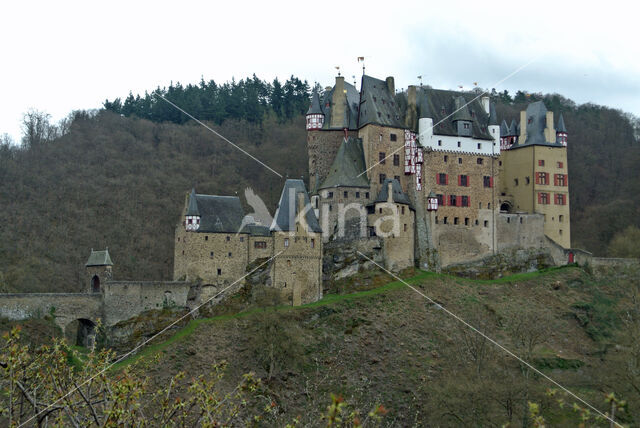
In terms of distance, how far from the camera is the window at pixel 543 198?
51812mm

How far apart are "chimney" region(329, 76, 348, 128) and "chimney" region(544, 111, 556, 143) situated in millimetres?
13742

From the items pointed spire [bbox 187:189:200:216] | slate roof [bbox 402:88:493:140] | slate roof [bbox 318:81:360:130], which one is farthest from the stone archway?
slate roof [bbox 402:88:493:140]

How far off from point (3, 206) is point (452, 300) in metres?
35.0

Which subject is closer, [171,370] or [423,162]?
[171,370]

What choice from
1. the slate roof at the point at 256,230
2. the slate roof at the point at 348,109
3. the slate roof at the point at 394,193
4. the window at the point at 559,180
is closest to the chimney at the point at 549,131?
the window at the point at 559,180

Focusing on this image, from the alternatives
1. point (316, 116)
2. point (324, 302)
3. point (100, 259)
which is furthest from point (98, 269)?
point (316, 116)

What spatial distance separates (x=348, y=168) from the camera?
4778cm

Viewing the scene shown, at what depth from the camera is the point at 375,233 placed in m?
46.5

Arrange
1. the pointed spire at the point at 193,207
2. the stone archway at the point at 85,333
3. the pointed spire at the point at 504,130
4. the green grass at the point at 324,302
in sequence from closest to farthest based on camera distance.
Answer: the green grass at the point at 324,302
the stone archway at the point at 85,333
the pointed spire at the point at 193,207
the pointed spire at the point at 504,130

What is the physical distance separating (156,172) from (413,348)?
34.4 metres

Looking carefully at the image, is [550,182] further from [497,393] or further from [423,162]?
[497,393]

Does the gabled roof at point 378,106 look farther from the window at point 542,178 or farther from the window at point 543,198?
the window at point 543,198

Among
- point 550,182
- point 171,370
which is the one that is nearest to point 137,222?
point 171,370

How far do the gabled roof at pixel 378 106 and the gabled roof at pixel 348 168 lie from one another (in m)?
1.64
